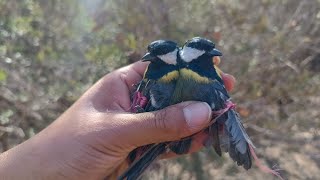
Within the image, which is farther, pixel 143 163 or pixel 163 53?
pixel 163 53

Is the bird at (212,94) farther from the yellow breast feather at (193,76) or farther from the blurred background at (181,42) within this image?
the blurred background at (181,42)

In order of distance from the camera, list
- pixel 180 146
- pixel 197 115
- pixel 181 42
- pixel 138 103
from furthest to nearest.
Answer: pixel 181 42 < pixel 138 103 < pixel 180 146 < pixel 197 115

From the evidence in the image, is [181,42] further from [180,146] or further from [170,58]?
[180,146]

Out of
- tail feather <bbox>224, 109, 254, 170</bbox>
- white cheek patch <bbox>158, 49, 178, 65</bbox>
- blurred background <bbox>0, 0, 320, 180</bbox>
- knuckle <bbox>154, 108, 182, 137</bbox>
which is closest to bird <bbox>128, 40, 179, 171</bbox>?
white cheek patch <bbox>158, 49, 178, 65</bbox>

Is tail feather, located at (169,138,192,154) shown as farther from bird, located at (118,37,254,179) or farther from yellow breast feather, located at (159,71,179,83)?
yellow breast feather, located at (159,71,179,83)

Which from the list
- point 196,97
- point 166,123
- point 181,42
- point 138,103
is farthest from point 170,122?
point 181,42

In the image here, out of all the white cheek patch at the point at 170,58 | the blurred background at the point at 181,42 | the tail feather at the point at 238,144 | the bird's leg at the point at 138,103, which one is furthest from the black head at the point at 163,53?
Result: the blurred background at the point at 181,42

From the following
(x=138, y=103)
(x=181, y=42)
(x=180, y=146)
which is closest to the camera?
(x=180, y=146)
